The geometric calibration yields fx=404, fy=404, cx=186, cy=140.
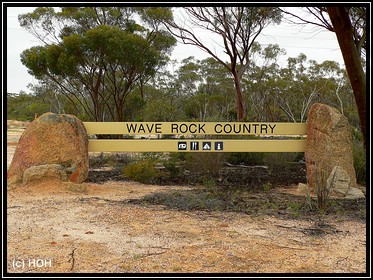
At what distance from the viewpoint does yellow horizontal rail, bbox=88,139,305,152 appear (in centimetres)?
949

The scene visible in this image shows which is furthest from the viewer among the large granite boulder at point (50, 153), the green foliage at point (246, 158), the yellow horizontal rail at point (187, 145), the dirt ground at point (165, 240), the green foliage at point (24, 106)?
the green foliage at point (24, 106)

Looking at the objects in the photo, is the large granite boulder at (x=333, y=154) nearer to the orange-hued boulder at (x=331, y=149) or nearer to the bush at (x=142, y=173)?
the orange-hued boulder at (x=331, y=149)

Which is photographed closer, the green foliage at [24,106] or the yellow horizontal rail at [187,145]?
the yellow horizontal rail at [187,145]

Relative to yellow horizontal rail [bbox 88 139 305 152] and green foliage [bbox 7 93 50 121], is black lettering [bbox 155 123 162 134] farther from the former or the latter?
green foliage [bbox 7 93 50 121]

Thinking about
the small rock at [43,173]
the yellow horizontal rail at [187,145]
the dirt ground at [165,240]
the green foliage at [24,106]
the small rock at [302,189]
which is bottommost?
the dirt ground at [165,240]

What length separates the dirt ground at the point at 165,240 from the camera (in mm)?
4160

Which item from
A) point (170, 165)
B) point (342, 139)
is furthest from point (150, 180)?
point (342, 139)

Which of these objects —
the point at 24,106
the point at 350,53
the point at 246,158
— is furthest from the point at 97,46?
the point at 24,106

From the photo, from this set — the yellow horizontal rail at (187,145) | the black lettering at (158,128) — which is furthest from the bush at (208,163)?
the black lettering at (158,128)

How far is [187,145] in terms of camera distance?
9.55m

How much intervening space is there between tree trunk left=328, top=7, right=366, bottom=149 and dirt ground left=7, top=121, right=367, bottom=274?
67.2 inches

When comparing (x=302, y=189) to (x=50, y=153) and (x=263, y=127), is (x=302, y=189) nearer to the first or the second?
(x=263, y=127)

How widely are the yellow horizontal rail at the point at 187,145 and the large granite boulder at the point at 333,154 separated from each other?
943 mm

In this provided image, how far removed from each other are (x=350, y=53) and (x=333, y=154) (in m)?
3.30
